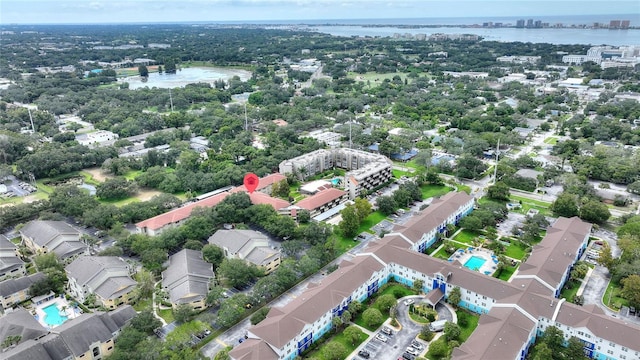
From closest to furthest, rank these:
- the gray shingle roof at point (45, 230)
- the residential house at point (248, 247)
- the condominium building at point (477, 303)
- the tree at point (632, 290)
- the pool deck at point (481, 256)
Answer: the condominium building at point (477, 303), the tree at point (632, 290), the residential house at point (248, 247), the pool deck at point (481, 256), the gray shingle roof at point (45, 230)

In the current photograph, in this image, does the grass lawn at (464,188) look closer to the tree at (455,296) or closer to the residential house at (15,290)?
the tree at (455,296)

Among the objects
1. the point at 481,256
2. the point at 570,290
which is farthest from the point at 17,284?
the point at 570,290

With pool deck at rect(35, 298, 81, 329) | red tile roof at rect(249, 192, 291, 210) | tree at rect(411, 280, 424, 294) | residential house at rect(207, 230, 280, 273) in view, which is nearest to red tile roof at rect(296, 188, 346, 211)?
red tile roof at rect(249, 192, 291, 210)

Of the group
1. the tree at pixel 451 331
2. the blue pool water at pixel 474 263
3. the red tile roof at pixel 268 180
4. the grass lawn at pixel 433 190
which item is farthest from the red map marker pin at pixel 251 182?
the tree at pixel 451 331

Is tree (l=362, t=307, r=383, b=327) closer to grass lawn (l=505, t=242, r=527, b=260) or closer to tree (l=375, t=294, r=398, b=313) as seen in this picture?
tree (l=375, t=294, r=398, b=313)

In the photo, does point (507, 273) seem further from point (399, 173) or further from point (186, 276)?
point (186, 276)
